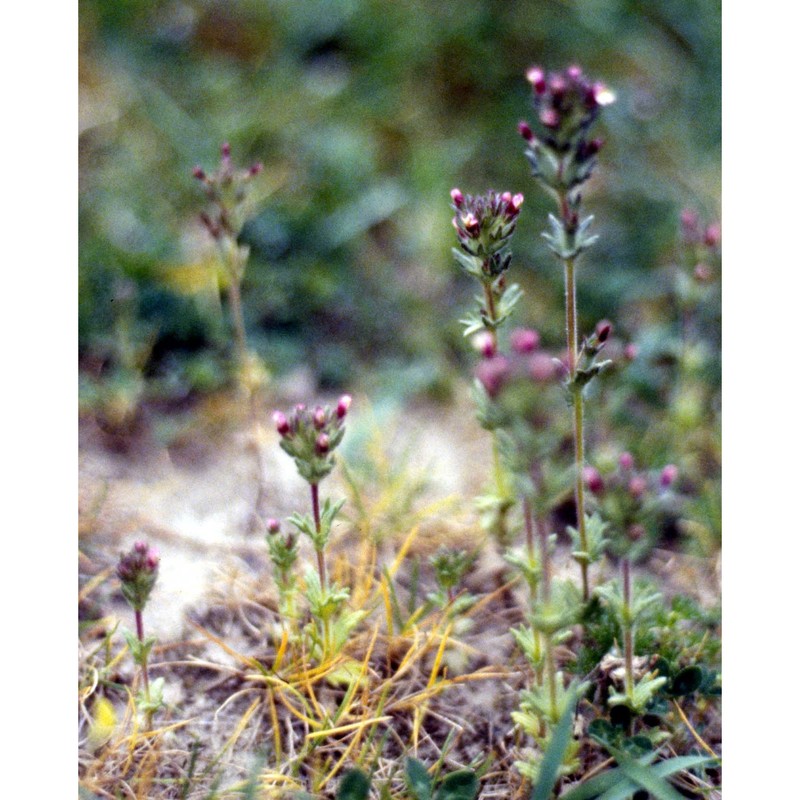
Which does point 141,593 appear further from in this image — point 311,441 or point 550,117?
point 550,117

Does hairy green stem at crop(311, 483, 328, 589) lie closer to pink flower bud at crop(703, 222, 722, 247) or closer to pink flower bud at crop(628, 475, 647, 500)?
pink flower bud at crop(628, 475, 647, 500)

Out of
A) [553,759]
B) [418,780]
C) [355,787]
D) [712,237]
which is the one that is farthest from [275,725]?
[712,237]

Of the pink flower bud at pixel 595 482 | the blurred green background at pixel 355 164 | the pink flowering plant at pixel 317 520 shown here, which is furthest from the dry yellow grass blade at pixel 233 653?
the blurred green background at pixel 355 164

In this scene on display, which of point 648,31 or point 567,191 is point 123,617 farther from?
point 648,31

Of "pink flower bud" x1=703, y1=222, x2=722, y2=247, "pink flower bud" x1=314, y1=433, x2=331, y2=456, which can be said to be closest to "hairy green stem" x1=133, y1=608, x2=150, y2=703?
"pink flower bud" x1=314, y1=433, x2=331, y2=456

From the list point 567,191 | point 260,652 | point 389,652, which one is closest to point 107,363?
point 260,652

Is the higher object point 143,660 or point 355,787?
point 143,660
